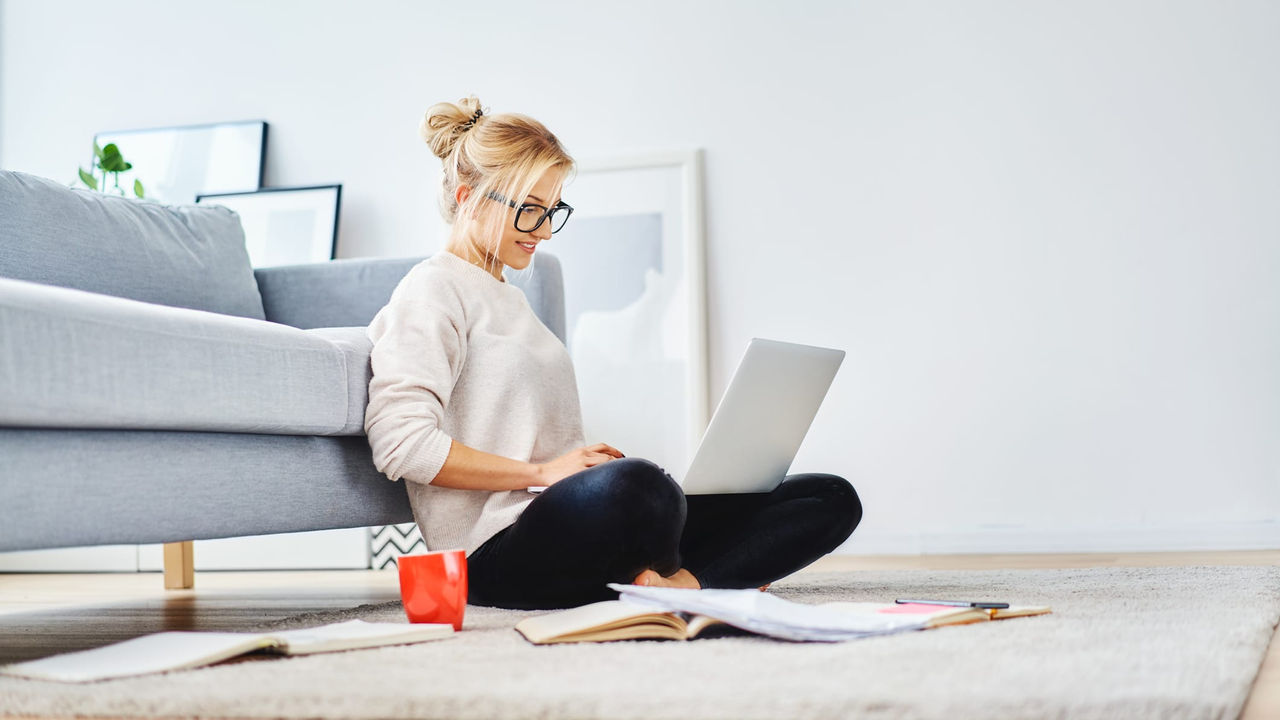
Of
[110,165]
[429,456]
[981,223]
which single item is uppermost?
[110,165]

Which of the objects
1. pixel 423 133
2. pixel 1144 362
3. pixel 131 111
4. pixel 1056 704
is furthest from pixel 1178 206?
pixel 131 111

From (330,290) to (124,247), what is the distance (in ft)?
1.39

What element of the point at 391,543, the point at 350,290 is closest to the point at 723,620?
the point at 350,290

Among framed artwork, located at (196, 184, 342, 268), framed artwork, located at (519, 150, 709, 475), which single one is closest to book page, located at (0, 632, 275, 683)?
framed artwork, located at (519, 150, 709, 475)

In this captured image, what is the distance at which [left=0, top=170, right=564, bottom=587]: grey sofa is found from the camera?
3.84 ft

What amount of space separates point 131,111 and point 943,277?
258 centimetres

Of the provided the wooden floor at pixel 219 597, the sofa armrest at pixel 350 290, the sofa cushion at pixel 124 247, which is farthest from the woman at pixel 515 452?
the sofa cushion at pixel 124 247

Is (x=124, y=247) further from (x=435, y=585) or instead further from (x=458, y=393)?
(x=435, y=585)

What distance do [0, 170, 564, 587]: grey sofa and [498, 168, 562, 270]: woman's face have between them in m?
0.25

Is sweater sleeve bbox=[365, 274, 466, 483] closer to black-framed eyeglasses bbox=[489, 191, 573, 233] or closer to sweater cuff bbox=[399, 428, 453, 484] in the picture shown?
sweater cuff bbox=[399, 428, 453, 484]

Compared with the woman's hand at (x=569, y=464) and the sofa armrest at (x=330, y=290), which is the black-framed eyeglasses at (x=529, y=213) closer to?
the woman's hand at (x=569, y=464)

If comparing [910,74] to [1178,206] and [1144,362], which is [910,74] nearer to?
[1178,206]

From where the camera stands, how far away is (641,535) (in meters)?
1.46

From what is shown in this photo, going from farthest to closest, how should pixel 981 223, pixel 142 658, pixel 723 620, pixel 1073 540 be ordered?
pixel 981 223 → pixel 1073 540 → pixel 723 620 → pixel 142 658
